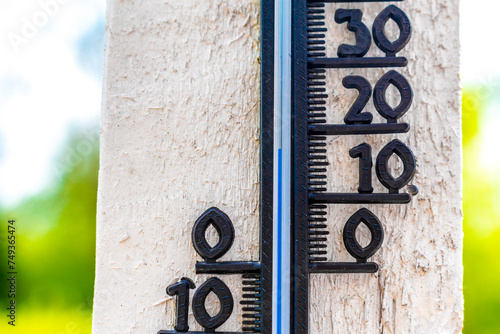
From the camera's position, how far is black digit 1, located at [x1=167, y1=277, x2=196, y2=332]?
0.47m

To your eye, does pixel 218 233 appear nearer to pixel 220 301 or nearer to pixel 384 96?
pixel 220 301

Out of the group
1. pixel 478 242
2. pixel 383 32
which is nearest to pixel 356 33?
pixel 383 32

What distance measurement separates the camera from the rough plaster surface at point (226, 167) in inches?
19.3

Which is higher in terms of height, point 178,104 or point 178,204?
point 178,104

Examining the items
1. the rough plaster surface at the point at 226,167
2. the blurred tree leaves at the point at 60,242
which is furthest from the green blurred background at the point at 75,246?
the rough plaster surface at the point at 226,167

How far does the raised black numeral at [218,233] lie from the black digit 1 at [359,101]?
0.64 feet

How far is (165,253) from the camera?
1.66 feet

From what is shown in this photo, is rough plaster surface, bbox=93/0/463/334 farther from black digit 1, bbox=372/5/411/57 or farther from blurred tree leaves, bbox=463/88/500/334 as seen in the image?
blurred tree leaves, bbox=463/88/500/334

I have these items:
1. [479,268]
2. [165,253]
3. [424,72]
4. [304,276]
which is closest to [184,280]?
[165,253]

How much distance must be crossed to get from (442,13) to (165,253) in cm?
48

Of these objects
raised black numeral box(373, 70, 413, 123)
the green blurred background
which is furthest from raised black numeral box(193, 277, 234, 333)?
the green blurred background

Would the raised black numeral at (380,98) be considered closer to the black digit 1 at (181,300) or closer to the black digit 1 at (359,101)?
the black digit 1 at (359,101)

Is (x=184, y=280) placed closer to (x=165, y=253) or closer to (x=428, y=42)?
(x=165, y=253)

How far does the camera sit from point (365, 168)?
0.48 metres
